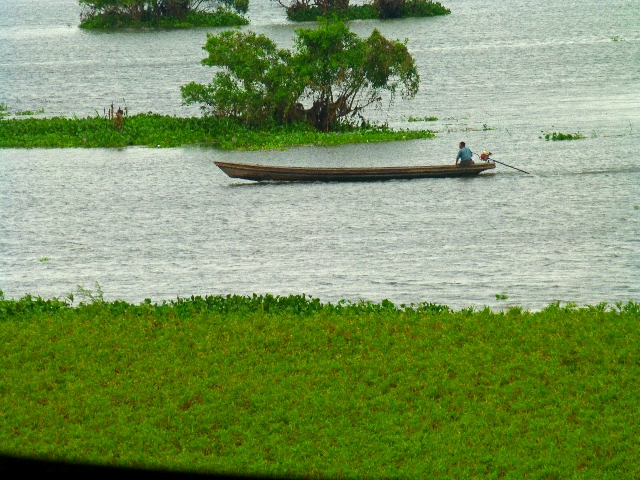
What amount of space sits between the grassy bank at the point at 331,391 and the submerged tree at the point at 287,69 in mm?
29060

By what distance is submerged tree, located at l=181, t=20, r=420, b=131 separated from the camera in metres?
43.6

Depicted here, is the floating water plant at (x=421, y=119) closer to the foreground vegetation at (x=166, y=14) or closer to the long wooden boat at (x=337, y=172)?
the long wooden boat at (x=337, y=172)

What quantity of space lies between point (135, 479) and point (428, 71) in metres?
72.6

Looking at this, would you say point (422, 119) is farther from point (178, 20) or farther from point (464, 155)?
point (178, 20)

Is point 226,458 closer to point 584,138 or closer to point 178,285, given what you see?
point 178,285

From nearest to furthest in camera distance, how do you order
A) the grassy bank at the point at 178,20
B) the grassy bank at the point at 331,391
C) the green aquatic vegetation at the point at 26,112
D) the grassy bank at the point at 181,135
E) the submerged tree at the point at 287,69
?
the grassy bank at the point at 331,391, the grassy bank at the point at 181,135, the submerged tree at the point at 287,69, the green aquatic vegetation at the point at 26,112, the grassy bank at the point at 178,20

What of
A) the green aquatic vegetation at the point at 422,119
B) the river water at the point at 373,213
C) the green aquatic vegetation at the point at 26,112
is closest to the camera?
the river water at the point at 373,213

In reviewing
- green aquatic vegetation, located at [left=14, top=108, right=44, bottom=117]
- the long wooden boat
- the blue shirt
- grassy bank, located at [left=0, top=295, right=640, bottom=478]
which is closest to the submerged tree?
the long wooden boat

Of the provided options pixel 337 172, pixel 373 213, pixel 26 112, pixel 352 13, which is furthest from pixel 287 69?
pixel 352 13

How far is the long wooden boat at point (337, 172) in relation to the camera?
34031 mm

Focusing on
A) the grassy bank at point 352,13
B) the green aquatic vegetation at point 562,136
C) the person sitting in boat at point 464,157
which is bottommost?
the person sitting in boat at point 464,157

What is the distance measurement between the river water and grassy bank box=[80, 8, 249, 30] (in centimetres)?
4023

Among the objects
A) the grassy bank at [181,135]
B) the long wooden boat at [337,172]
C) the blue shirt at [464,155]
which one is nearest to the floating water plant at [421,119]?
the grassy bank at [181,135]

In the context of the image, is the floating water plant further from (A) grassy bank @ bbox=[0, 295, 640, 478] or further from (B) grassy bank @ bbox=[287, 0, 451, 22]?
(B) grassy bank @ bbox=[287, 0, 451, 22]
